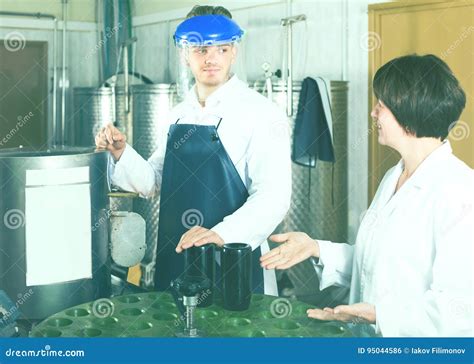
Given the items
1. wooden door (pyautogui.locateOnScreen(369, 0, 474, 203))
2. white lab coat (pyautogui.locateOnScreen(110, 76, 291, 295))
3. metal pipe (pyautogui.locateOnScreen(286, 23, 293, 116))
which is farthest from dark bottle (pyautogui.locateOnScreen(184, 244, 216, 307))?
metal pipe (pyautogui.locateOnScreen(286, 23, 293, 116))

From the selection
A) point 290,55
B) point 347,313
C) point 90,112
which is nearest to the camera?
point 347,313

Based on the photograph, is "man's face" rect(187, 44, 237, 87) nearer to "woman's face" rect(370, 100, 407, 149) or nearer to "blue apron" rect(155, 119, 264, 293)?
"blue apron" rect(155, 119, 264, 293)

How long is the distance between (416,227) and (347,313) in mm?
246

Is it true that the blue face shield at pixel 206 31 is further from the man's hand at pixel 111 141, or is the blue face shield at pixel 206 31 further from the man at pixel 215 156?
the man's hand at pixel 111 141

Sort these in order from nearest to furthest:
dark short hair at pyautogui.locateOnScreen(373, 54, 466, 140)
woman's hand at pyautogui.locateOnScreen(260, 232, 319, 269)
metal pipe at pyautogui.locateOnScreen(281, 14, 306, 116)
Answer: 1. dark short hair at pyautogui.locateOnScreen(373, 54, 466, 140)
2. woman's hand at pyautogui.locateOnScreen(260, 232, 319, 269)
3. metal pipe at pyautogui.locateOnScreen(281, 14, 306, 116)

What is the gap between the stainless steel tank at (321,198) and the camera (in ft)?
11.0

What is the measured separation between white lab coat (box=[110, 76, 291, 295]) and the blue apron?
0.13ft

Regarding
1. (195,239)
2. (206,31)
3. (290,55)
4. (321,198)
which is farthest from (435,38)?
(195,239)

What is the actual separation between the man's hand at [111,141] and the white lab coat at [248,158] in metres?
0.02

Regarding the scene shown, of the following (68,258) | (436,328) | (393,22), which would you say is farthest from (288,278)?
(436,328)

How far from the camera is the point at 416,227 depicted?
1.47 m

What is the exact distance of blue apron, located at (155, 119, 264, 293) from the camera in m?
1.94

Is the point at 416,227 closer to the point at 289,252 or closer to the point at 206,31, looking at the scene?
the point at 289,252

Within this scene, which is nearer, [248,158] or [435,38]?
[248,158]
